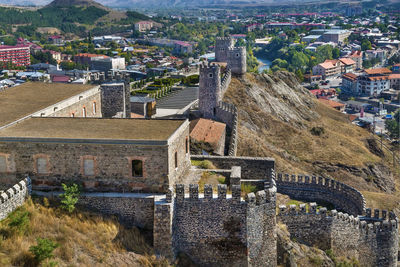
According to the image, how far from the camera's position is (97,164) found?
71.5 feet

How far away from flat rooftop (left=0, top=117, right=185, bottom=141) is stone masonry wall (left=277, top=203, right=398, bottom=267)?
6622 millimetres

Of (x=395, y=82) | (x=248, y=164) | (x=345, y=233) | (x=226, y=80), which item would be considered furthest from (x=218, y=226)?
(x=395, y=82)

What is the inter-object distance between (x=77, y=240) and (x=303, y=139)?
1463 inches

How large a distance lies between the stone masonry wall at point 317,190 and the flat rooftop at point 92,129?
10.9 metres

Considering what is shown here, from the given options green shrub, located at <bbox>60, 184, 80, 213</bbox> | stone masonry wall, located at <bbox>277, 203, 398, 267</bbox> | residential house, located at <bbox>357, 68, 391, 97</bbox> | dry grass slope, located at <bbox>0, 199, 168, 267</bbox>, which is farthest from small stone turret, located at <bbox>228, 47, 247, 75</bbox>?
residential house, located at <bbox>357, 68, 391, 97</bbox>

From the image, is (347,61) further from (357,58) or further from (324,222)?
(324,222)

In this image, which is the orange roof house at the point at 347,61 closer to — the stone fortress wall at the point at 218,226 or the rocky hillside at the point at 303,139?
the rocky hillside at the point at 303,139

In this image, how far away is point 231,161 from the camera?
1223 inches

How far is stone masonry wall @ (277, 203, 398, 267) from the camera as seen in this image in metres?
25.3

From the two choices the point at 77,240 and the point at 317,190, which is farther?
the point at 317,190

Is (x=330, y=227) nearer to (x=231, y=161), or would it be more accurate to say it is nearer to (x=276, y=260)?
(x=276, y=260)

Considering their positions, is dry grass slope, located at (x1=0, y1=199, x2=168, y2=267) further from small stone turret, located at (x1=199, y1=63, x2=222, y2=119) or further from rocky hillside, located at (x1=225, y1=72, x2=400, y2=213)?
small stone turret, located at (x1=199, y1=63, x2=222, y2=119)

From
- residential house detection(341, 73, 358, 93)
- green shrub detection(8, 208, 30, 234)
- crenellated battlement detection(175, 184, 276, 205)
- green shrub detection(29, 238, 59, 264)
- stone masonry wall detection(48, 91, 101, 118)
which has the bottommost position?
residential house detection(341, 73, 358, 93)

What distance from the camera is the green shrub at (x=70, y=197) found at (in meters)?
21.2
